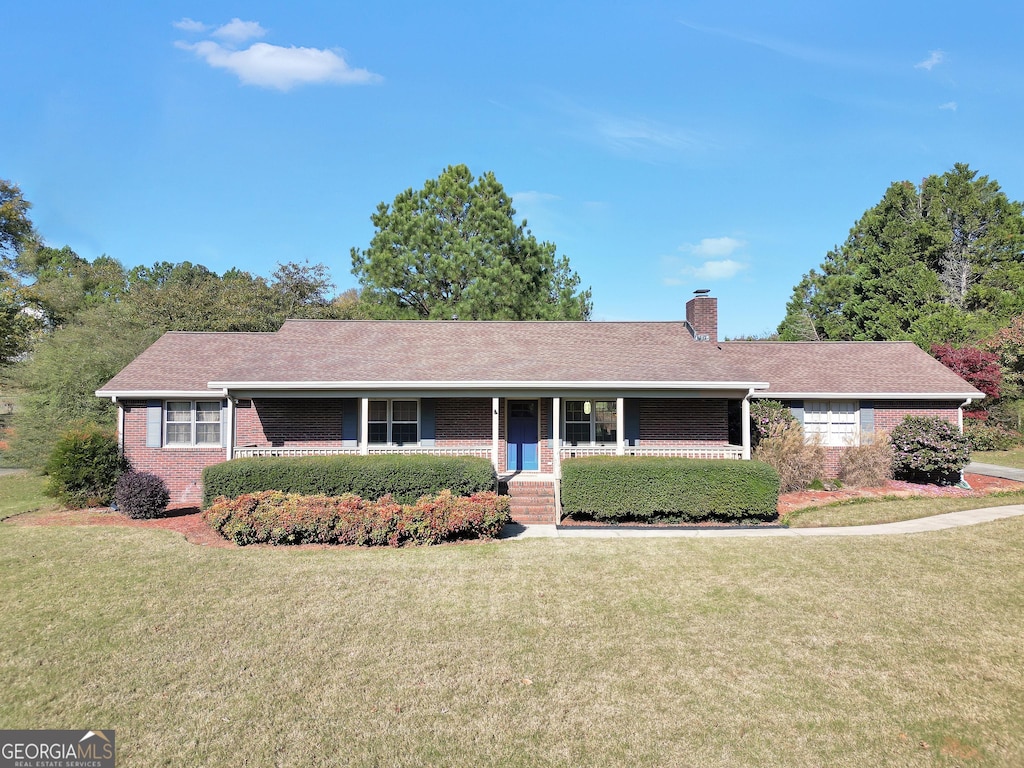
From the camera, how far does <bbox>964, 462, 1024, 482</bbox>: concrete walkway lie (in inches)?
718

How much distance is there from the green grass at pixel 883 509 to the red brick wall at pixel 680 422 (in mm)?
3374

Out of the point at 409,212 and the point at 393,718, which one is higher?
the point at 409,212

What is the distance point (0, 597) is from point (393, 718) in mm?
6345

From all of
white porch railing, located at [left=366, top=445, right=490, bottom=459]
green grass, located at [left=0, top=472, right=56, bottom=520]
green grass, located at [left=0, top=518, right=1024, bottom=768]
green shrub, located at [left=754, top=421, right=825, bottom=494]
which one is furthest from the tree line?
green grass, located at [left=0, top=518, right=1024, bottom=768]

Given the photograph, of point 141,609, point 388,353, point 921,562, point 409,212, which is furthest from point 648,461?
point 409,212

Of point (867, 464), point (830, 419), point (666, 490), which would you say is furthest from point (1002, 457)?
point (666, 490)

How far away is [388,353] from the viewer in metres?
16.6

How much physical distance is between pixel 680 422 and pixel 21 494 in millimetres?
19227

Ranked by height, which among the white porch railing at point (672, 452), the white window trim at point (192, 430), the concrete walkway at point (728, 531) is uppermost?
the white window trim at point (192, 430)

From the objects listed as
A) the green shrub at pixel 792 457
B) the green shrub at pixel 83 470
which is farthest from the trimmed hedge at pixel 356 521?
the green shrub at pixel 792 457

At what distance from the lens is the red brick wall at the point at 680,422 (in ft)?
52.6

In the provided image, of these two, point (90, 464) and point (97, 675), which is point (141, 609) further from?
point (90, 464)

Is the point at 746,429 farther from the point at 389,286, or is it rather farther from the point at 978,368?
the point at 389,286

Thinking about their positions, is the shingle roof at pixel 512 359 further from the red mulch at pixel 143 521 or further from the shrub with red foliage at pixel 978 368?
the shrub with red foliage at pixel 978 368
